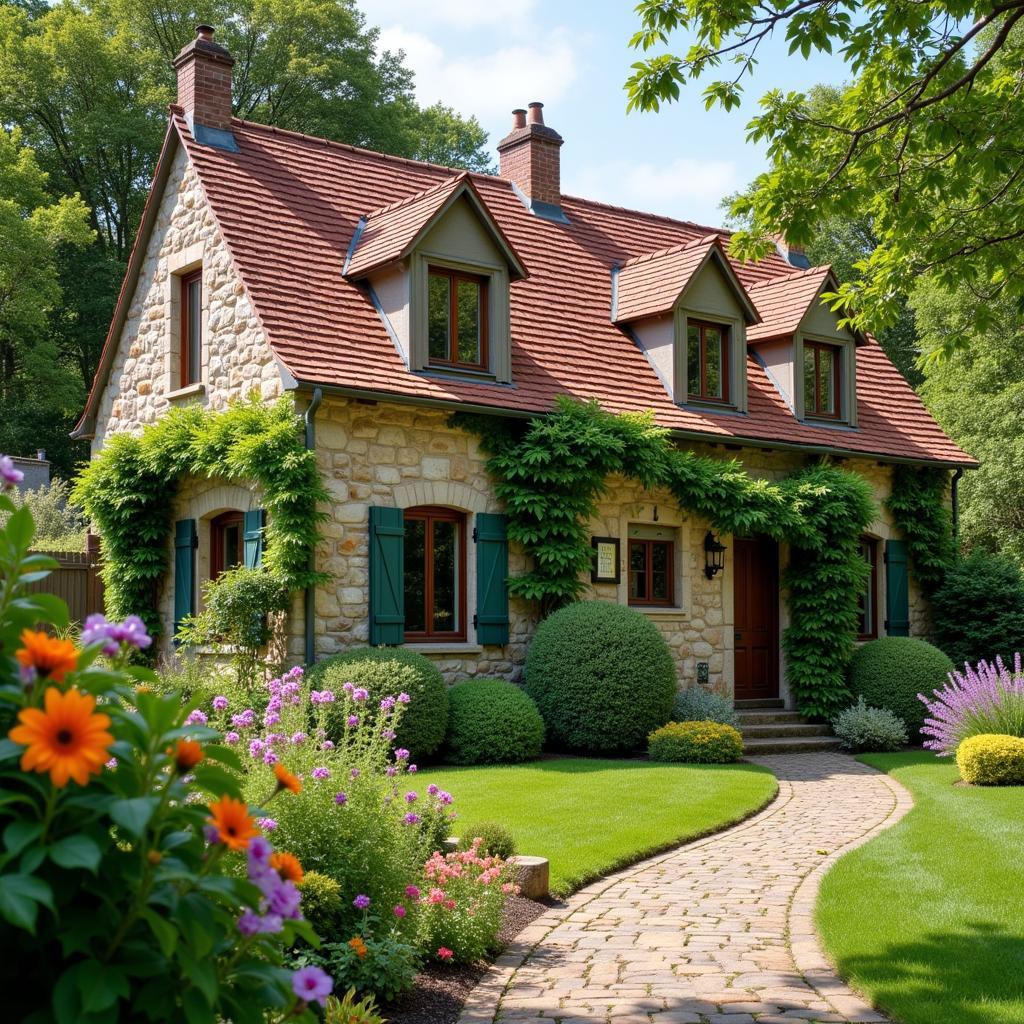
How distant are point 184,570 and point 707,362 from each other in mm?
7934

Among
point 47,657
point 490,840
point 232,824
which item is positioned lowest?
point 490,840

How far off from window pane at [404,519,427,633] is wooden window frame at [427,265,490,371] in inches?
79.0

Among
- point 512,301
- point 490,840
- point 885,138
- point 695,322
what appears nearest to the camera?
point 490,840

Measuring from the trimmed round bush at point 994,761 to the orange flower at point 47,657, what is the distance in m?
11.0

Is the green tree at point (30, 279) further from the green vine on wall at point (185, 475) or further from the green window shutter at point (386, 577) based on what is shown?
the green window shutter at point (386, 577)

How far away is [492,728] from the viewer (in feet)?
41.2

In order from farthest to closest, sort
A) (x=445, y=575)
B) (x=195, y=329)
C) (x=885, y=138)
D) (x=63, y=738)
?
1. (x=195, y=329)
2. (x=445, y=575)
3. (x=885, y=138)
4. (x=63, y=738)

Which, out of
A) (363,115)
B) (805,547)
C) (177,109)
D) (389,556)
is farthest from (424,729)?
(363,115)

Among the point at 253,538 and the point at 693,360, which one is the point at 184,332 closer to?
the point at 253,538

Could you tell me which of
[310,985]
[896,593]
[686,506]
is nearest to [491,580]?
[686,506]

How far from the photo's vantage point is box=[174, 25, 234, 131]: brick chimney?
15.4 metres

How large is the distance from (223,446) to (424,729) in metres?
3.93

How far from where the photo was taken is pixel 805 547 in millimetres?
16328

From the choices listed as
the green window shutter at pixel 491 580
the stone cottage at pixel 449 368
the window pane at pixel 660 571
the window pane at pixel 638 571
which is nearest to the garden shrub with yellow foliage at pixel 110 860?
the stone cottage at pixel 449 368
